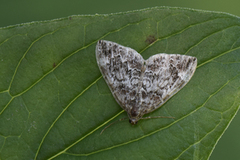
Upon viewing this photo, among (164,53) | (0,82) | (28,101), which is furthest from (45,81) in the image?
(164,53)

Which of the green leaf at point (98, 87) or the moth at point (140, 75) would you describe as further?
the moth at point (140, 75)

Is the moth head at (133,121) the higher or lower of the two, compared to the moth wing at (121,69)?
lower

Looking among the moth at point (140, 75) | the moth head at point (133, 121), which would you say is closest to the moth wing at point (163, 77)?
the moth at point (140, 75)

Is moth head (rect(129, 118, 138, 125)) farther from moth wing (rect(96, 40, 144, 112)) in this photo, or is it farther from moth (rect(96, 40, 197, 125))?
moth wing (rect(96, 40, 144, 112))

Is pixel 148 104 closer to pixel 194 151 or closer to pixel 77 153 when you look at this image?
pixel 194 151

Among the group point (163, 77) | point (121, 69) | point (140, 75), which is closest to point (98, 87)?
point (121, 69)

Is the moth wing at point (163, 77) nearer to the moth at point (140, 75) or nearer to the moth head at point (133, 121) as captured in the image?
the moth at point (140, 75)
